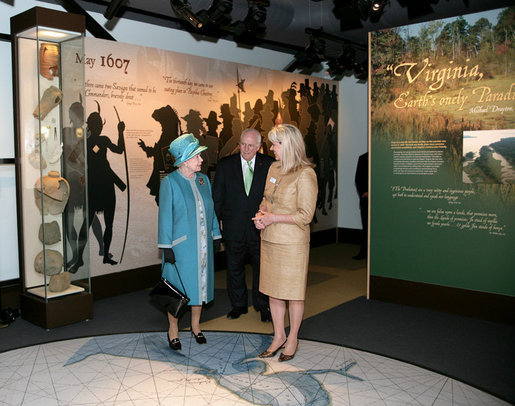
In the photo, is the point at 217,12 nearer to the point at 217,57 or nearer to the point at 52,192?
the point at 217,57

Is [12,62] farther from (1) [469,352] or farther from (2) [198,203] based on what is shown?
(1) [469,352]

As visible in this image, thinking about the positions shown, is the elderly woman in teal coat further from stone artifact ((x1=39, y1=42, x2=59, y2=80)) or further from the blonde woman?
stone artifact ((x1=39, y1=42, x2=59, y2=80))

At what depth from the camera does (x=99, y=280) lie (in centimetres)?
563

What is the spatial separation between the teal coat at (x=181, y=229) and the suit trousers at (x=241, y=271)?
2.75 ft

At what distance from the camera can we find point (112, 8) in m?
5.46

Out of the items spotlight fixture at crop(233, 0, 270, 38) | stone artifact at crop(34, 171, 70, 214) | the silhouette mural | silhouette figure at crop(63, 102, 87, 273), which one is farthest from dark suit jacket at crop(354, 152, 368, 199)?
stone artifact at crop(34, 171, 70, 214)

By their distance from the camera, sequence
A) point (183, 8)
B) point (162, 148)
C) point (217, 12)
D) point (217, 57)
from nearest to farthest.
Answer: point (183, 8)
point (217, 12)
point (162, 148)
point (217, 57)

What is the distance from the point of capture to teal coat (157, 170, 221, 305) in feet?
12.9

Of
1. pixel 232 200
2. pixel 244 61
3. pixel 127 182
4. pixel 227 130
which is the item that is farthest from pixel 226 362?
pixel 244 61

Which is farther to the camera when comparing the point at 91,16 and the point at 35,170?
the point at 91,16

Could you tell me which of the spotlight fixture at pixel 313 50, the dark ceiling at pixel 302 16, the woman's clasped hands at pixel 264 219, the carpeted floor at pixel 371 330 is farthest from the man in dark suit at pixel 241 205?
the spotlight fixture at pixel 313 50

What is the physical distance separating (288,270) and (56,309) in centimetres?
220

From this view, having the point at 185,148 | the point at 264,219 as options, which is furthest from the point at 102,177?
the point at 264,219

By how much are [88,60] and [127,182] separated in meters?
1.32
